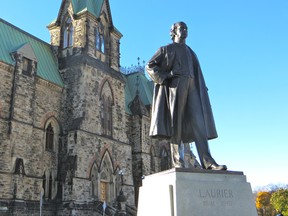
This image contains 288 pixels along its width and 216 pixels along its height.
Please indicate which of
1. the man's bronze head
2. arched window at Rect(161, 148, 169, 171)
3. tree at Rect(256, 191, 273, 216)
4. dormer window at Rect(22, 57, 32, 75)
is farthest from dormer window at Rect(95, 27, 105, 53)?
tree at Rect(256, 191, 273, 216)

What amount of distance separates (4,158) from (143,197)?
1716 cm

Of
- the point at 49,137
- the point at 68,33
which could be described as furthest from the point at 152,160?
the point at 68,33

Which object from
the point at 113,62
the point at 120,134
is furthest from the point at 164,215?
the point at 113,62

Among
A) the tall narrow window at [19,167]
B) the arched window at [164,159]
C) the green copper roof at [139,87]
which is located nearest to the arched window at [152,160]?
the arched window at [164,159]

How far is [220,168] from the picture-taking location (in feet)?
18.1

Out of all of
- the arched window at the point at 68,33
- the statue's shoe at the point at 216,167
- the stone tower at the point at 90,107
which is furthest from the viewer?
the arched window at the point at 68,33

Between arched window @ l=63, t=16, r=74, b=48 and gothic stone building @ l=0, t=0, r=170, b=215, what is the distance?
3.2 inches

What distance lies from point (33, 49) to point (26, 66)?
128 inches

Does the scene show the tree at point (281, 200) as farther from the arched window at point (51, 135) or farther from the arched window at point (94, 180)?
the arched window at point (51, 135)

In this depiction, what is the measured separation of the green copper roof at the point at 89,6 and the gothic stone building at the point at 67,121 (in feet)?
0.27

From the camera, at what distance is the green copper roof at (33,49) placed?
24016mm

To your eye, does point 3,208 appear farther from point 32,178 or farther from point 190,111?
point 190,111

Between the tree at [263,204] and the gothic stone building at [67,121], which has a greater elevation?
the gothic stone building at [67,121]

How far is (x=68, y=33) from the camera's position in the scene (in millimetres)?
29500
